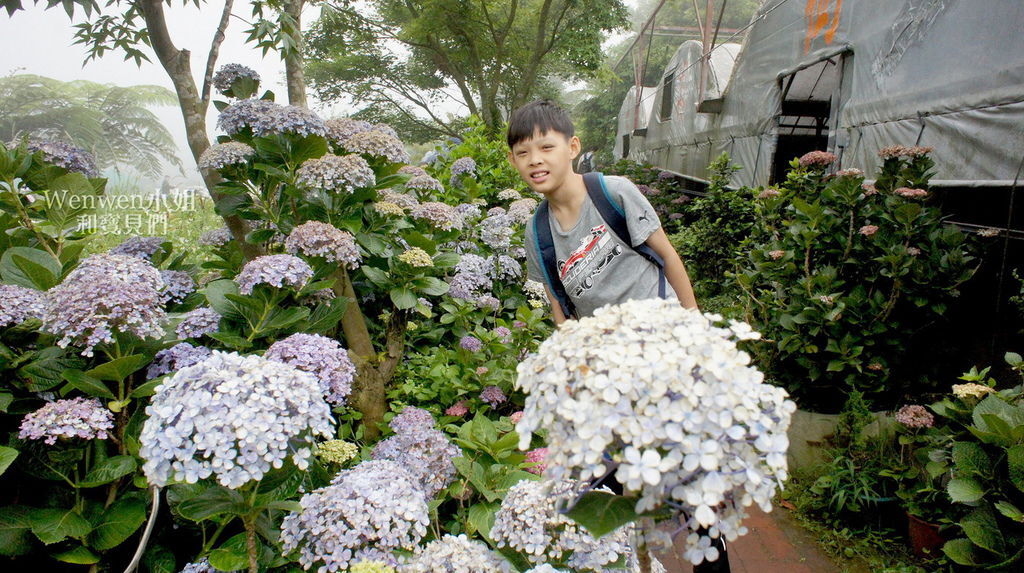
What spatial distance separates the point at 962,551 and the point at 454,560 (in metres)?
1.97

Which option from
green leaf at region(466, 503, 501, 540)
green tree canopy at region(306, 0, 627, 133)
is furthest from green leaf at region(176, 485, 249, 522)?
green tree canopy at region(306, 0, 627, 133)

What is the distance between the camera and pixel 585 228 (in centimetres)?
187

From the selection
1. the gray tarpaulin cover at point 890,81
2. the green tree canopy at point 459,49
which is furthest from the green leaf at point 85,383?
the green tree canopy at point 459,49

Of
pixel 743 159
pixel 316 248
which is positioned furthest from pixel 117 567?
pixel 743 159

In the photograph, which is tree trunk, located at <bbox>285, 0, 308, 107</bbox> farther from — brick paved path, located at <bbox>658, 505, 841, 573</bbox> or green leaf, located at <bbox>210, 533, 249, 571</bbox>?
brick paved path, located at <bbox>658, 505, 841, 573</bbox>

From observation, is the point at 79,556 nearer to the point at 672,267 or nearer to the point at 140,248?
the point at 140,248

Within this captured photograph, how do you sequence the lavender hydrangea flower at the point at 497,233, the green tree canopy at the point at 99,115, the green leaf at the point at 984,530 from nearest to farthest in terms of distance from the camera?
the green leaf at the point at 984,530 < the lavender hydrangea flower at the point at 497,233 < the green tree canopy at the point at 99,115

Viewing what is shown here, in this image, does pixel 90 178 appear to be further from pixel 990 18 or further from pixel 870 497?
pixel 990 18

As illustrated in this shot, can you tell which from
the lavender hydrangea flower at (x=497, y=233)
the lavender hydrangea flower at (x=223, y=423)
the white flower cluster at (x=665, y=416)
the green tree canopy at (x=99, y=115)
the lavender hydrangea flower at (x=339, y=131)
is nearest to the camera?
the white flower cluster at (x=665, y=416)

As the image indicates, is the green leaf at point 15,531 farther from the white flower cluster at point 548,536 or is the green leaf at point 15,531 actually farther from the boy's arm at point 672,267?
the boy's arm at point 672,267

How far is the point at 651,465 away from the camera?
0.66 metres

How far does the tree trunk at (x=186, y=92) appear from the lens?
7.36 ft

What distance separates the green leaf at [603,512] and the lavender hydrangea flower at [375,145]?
223cm

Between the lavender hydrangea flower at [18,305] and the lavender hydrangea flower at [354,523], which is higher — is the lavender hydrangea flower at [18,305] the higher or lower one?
the higher one
